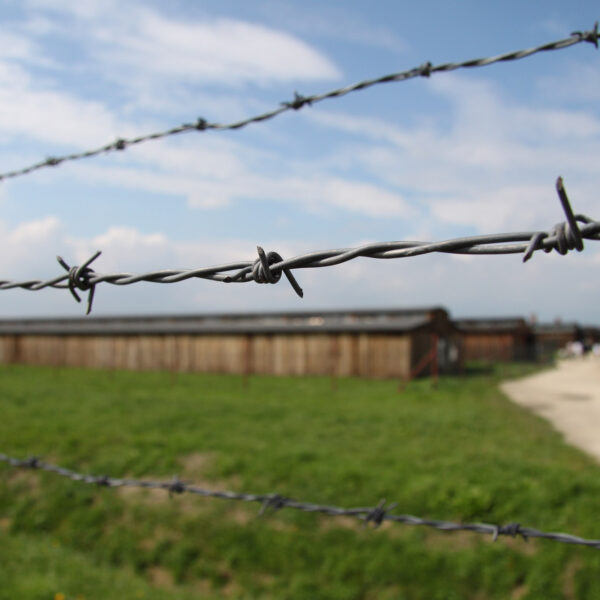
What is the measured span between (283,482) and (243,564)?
1.67 metres

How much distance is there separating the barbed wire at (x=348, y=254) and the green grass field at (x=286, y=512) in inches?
154

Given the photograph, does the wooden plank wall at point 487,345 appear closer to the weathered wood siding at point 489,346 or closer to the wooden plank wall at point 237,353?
the weathered wood siding at point 489,346

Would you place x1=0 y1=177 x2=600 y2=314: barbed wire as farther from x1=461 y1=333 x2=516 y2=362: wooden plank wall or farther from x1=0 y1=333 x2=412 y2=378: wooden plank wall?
x1=461 y1=333 x2=516 y2=362: wooden plank wall

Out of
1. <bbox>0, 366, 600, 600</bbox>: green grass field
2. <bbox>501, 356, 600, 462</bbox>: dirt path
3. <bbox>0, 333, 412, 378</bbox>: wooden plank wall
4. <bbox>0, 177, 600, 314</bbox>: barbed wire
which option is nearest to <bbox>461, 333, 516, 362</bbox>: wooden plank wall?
<bbox>501, 356, 600, 462</bbox>: dirt path

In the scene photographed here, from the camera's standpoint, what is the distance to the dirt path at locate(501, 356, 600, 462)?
A: 11.3 m

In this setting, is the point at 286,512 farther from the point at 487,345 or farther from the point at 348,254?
the point at 487,345

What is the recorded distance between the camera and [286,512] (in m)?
6.19

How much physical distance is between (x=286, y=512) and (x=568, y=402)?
13182 mm

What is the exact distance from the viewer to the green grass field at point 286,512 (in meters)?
5.15

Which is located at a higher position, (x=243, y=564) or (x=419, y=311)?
(x=419, y=311)

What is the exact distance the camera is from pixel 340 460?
7.77 m

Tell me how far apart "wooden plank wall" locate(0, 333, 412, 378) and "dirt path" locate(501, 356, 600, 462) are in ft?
17.1

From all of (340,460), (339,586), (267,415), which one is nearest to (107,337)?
(267,415)

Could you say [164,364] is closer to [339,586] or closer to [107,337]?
[107,337]
